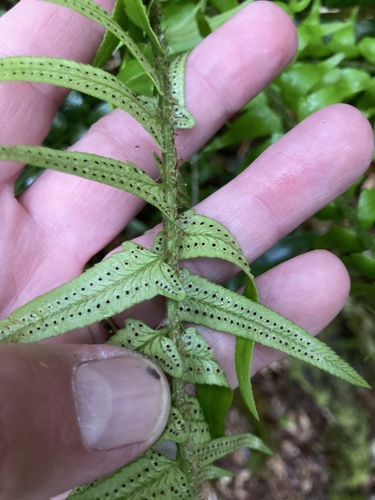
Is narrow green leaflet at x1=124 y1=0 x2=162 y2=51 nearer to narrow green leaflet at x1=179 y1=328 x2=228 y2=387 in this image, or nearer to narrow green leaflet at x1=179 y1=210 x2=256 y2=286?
narrow green leaflet at x1=179 y1=210 x2=256 y2=286

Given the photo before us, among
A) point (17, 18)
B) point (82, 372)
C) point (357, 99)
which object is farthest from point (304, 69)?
point (82, 372)

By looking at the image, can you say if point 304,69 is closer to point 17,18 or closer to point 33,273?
point 17,18

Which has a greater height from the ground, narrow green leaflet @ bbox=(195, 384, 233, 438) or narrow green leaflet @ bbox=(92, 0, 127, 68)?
narrow green leaflet @ bbox=(92, 0, 127, 68)

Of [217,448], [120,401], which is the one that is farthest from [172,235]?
[217,448]

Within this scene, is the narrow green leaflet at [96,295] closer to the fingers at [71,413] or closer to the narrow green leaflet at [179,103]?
the fingers at [71,413]

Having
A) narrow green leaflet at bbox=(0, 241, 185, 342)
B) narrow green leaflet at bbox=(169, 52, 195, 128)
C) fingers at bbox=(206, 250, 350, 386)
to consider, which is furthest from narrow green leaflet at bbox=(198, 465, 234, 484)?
narrow green leaflet at bbox=(169, 52, 195, 128)
